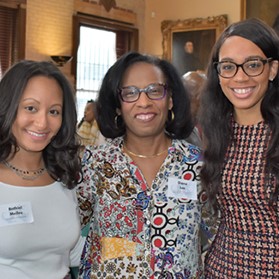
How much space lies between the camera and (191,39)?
10297 millimetres

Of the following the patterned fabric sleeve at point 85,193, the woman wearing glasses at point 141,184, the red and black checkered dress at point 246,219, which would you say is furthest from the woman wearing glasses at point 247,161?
the patterned fabric sleeve at point 85,193

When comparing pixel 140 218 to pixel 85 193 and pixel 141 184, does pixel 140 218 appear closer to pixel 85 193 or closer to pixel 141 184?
pixel 141 184

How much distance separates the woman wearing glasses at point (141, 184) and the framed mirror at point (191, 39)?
7.61 meters

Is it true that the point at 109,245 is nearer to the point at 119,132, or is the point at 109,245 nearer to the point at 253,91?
the point at 119,132

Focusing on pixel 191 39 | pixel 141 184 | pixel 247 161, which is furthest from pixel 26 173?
pixel 191 39

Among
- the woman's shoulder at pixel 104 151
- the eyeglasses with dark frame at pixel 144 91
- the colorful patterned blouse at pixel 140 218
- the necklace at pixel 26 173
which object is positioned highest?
the eyeglasses with dark frame at pixel 144 91

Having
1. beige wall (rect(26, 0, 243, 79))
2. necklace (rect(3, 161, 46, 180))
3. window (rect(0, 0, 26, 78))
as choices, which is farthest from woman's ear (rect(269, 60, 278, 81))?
beige wall (rect(26, 0, 243, 79))

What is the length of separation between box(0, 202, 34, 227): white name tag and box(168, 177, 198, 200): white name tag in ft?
1.90

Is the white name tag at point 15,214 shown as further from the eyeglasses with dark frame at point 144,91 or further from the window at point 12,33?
the window at point 12,33

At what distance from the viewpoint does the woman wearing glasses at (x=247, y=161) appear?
2.04 m

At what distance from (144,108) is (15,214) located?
686 mm

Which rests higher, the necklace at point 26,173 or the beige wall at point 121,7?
the beige wall at point 121,7

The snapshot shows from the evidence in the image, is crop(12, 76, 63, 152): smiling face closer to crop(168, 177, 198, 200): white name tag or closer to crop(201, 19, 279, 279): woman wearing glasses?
crop(168, 177, 198, 200): white name tag

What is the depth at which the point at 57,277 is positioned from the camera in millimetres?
2100
